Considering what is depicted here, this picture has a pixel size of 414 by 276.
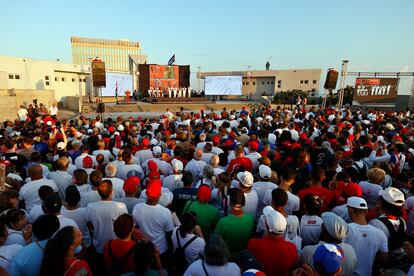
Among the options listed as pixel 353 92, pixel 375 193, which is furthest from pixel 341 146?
pixel 353 92

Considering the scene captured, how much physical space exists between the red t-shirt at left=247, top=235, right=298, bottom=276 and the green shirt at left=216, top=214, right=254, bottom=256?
1.60 feet

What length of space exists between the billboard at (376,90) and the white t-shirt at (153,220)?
28.9 meters

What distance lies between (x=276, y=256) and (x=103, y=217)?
6.51ft

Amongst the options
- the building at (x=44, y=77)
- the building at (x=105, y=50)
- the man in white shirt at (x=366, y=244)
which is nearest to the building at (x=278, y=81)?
the building at (x=44, y=77)

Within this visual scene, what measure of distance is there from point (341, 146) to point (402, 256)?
3.75 m

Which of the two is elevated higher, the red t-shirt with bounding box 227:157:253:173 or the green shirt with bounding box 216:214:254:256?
the red t-shirt with bounding box 227:157:253:173

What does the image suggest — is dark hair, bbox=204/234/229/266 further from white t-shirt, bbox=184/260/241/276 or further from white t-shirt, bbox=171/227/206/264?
white t-shirt, bbox=171/227/206/264

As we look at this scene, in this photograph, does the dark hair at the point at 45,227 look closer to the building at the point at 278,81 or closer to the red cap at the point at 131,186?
the red cap at the point at 131,186

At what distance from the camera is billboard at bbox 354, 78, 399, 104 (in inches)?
1025

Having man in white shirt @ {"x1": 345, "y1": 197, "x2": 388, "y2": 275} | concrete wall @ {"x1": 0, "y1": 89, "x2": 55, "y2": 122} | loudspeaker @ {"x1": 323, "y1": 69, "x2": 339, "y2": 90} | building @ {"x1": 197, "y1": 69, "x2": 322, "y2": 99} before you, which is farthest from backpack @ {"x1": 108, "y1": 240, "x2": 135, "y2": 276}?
building @ {"x1": 197, "y1": 69, "x2": 322, "y2": 99}

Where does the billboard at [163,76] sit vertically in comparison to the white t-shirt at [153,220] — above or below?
above

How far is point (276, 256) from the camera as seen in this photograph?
2.32 m

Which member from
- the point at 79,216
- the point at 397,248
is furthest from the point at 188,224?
A: the point at 397,248

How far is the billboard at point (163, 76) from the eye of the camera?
31.6 meters
